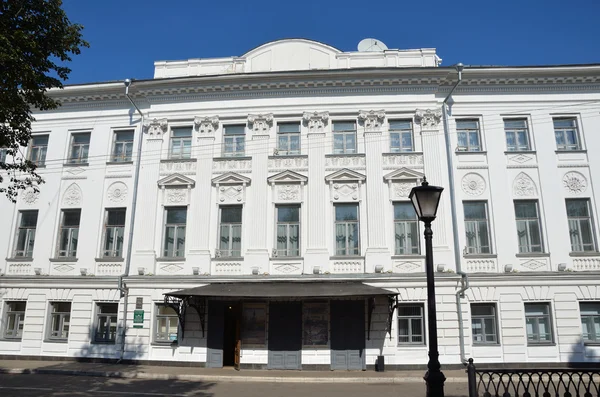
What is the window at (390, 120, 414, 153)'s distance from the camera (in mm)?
18938

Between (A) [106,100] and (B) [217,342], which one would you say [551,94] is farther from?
(A) [106,100]

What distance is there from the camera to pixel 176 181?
19156 mm

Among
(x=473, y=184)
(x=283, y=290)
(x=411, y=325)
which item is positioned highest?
(x=473, y=184)

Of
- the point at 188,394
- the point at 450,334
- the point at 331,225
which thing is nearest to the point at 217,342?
the point at 188,394

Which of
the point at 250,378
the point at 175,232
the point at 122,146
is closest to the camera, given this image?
the point at 250,378

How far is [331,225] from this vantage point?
59.7ft

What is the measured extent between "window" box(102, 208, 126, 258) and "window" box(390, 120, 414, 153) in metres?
12.4

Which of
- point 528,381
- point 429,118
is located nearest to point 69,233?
point 429,118

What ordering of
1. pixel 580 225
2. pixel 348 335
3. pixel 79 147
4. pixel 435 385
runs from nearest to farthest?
pixel 435 385
pixel 348 335
pixel 580 225
pixel 79 147

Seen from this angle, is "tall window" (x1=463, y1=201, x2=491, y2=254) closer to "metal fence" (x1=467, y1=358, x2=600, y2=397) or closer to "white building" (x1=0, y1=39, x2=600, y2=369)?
"white building" (x1=0, y1=39, x2=600, y2=369)

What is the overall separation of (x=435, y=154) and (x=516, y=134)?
3876 millimetres

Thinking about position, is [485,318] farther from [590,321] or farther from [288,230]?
[288,230]

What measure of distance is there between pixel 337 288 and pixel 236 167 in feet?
22.7


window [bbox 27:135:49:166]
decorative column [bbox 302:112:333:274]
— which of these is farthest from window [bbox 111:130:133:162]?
decorative column [bbox 302:112:333:274]
